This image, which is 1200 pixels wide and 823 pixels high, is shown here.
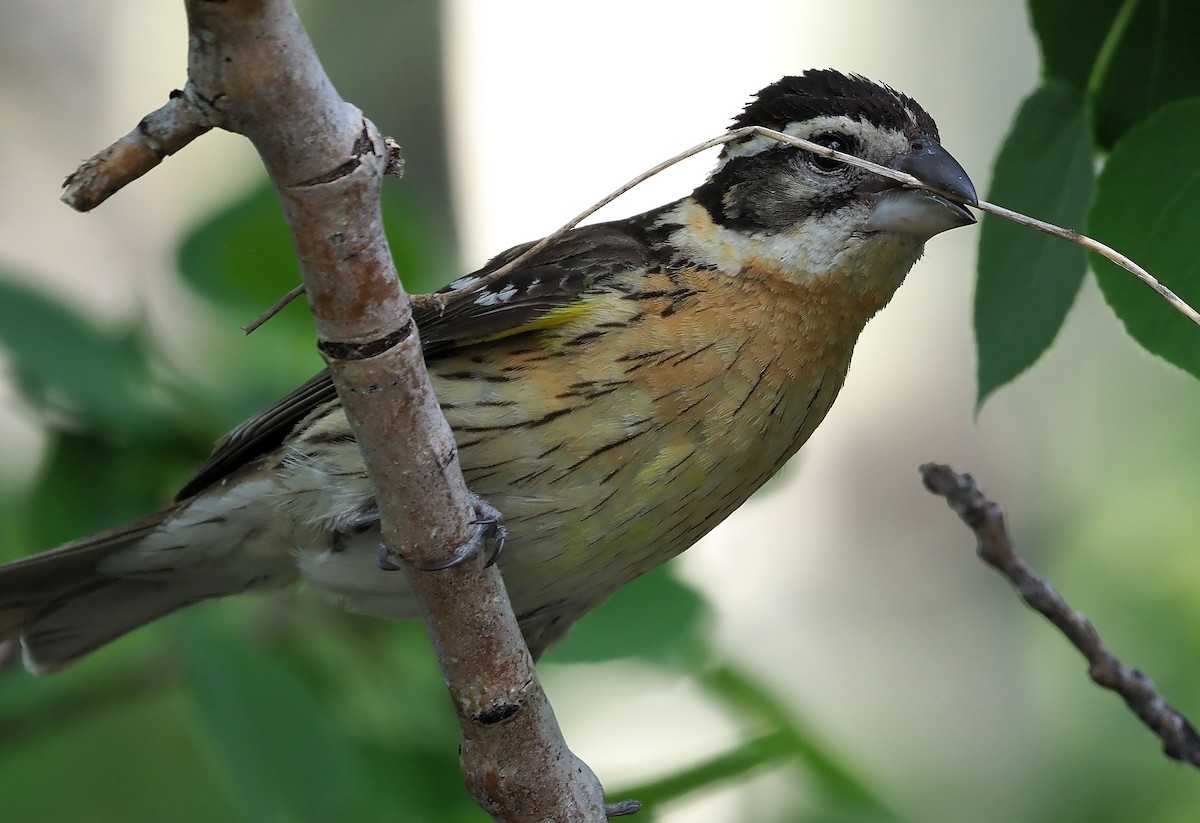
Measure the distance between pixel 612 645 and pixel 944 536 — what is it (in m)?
6.93

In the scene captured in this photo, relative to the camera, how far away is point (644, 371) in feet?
8.56

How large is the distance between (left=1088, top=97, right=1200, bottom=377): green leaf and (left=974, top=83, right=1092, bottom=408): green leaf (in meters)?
0.11

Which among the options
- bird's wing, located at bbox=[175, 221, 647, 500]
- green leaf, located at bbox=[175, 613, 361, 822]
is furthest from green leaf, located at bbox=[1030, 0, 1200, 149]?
green leaf, located at bbox=[175, 613, 361, 822]

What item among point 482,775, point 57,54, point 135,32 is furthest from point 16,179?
point 482,775

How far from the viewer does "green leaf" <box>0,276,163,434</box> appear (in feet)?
9.70

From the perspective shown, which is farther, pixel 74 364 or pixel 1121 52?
pixel 74 364

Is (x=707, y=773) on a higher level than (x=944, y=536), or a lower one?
lower

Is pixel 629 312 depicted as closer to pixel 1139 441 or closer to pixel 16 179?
pixel 1139 441

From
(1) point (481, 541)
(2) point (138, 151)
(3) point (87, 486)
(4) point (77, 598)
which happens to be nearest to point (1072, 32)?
(1) point (481, 541)

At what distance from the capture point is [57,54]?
920cm

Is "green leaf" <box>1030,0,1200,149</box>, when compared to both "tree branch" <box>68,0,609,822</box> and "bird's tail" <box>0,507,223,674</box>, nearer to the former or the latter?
"tree branch" <box>68,0,609,822</box>

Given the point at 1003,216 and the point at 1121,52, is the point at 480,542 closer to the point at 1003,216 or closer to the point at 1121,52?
the point at 1003,216

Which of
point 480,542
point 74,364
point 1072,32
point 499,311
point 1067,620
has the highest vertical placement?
point 74,364

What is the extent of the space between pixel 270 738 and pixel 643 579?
1.01m
